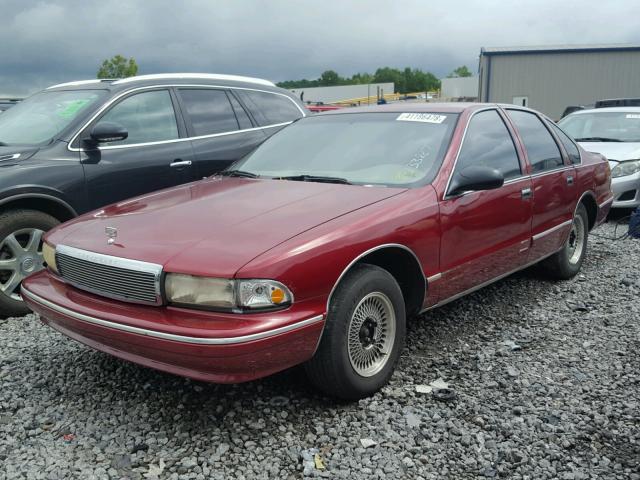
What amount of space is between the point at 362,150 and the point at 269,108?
2740mm

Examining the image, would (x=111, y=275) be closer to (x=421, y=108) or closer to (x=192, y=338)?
(x=192, y=338)

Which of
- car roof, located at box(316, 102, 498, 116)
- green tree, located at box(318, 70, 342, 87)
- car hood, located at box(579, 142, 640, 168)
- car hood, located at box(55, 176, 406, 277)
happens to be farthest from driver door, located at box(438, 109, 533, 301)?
green tree, located at box(318, 70, 342, 87)

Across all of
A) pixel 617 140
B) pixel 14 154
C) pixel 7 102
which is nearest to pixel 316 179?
pixel 14 154

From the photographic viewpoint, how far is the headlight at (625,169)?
25.7ft

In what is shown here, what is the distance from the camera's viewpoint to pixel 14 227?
4.27m

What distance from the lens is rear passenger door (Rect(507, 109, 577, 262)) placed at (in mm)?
4418

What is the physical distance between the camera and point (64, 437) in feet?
9.26

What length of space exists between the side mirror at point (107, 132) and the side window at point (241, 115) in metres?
1.46

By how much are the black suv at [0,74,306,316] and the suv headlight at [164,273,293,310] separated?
7.52ft

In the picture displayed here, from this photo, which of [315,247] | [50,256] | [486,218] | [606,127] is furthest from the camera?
[606,127]

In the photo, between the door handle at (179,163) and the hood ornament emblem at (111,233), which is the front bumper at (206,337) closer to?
the hood ornament emblem at (111,233)

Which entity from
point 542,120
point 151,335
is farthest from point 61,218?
point 542,120

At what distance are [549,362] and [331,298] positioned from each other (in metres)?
1.56

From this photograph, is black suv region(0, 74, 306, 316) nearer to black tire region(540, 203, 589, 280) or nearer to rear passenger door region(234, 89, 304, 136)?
rear passenger door region(234, 89, 304, 136)
